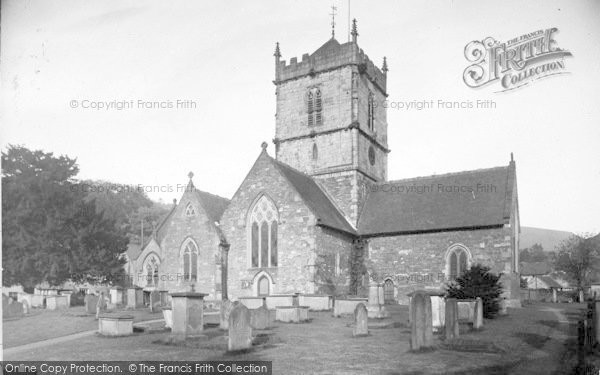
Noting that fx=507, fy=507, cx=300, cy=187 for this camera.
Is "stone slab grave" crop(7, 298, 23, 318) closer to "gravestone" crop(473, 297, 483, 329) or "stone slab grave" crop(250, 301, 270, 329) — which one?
"stone slab grave" crop(250, 301, 270, 329)

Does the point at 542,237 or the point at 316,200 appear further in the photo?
the point at 542,237

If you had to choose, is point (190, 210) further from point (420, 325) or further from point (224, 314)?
point (420, 325)

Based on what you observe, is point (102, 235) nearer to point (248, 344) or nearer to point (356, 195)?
point (356, 195)

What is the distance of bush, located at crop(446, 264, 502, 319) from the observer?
64.3ft

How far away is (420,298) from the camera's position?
484 inches

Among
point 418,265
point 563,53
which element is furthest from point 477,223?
point 563,53

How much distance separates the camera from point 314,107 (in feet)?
110

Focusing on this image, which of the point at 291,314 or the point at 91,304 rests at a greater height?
the point at 291,314

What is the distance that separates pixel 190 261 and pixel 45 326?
36.1 ft

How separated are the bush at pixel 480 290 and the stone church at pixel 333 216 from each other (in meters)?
5.86

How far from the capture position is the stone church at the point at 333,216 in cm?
2636

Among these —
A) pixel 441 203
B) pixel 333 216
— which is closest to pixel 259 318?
pixel 333 216

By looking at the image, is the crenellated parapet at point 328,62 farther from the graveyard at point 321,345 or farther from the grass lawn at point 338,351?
the grass lawn at point 338,351

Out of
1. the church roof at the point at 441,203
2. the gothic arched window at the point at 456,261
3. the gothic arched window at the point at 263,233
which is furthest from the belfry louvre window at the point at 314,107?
the gothic arched window at the point at 456,261
